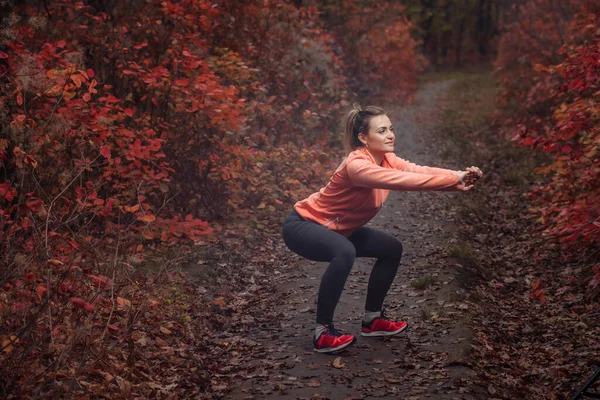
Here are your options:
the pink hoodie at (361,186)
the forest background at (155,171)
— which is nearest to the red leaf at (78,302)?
the forest background at (155,171)

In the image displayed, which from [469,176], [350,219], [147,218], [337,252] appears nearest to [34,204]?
[147,218]

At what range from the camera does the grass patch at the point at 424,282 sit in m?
7.14

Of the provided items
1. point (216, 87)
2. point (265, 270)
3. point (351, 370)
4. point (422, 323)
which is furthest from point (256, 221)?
point (351, 370)

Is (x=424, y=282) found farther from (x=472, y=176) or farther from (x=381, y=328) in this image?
(x=472, y=176)

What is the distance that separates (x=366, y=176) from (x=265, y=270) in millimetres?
3461

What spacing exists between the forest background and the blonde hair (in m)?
1.80

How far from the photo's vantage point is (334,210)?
17.5 feet

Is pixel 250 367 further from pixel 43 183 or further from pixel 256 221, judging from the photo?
pixel 256 221

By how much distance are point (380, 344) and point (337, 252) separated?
1.06m

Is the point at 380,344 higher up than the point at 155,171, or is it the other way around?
the point at 155,171

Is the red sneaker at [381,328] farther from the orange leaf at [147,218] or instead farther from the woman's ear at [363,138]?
the orange leaf at [147,218]

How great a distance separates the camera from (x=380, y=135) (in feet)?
17.0

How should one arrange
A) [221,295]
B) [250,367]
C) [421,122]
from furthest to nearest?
[421,122] < [221,295] < [250,367]

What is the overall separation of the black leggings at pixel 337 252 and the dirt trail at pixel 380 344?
0.43 metres
